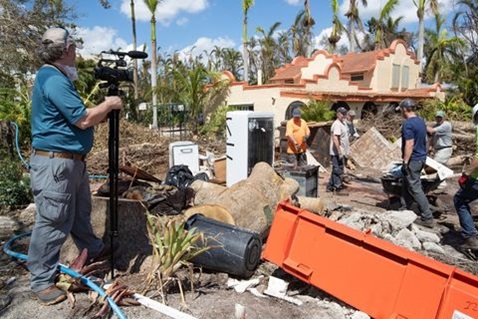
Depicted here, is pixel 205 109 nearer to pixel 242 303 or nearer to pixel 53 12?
pixel 53 12

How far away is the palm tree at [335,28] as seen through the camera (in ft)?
108

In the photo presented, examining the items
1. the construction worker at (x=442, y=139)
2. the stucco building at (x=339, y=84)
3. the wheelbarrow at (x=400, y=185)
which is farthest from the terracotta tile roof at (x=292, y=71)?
the wheelbarrow at (x=400, y=185)

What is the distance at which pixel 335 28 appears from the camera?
34406 mm

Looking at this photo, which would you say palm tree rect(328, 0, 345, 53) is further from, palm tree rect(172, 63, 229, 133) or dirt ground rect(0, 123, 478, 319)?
dirt ground rect(0, 123, 478, 319)

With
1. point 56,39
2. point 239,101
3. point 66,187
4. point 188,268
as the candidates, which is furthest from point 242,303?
point 239,101

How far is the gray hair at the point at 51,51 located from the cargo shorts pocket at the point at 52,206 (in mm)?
1030

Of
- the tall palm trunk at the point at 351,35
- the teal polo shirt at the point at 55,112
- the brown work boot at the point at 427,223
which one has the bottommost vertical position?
the brown work boot at the point at 427,223

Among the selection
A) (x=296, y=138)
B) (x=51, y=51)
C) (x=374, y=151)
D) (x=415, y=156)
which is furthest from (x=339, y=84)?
(x=51, y=51)

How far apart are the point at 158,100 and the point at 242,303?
69.7 feet

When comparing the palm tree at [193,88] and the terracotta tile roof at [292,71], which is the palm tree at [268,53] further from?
the palm tree at [193,88]

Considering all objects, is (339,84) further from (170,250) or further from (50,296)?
(50,296)

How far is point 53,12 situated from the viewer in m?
12.7

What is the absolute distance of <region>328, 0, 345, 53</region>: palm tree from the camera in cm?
3306

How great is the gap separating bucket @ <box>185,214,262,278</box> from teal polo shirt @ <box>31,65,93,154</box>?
1.51m
